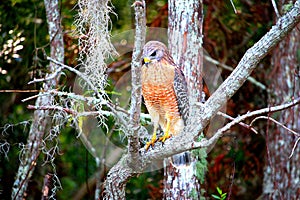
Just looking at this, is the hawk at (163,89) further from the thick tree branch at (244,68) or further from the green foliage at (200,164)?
the thick tree branch at (244,68)

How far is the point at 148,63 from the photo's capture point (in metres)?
3.56

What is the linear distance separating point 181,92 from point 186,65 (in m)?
0.24

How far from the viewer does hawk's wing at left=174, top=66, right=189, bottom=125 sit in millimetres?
3660

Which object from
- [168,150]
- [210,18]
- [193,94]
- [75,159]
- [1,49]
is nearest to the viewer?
[168,150]

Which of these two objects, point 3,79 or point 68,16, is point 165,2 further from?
point 3,79

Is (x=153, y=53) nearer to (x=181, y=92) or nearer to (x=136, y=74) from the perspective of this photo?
(x=181, y=92)

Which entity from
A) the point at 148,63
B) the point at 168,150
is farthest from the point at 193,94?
the point at 168,150

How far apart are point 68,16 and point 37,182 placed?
1747mm

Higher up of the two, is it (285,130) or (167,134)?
(285,130)

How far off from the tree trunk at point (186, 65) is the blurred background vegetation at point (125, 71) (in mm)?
1578

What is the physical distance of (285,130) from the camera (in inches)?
204

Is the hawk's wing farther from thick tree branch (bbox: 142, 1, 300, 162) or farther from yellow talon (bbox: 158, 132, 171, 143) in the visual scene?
thick tree branch (bbox: 142, 1, 300, 162)

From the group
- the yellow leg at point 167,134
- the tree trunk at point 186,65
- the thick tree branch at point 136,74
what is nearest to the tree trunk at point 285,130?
the tree trunk at point 186,65

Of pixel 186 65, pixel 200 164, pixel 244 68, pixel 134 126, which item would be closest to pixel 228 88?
pixel 244 68
